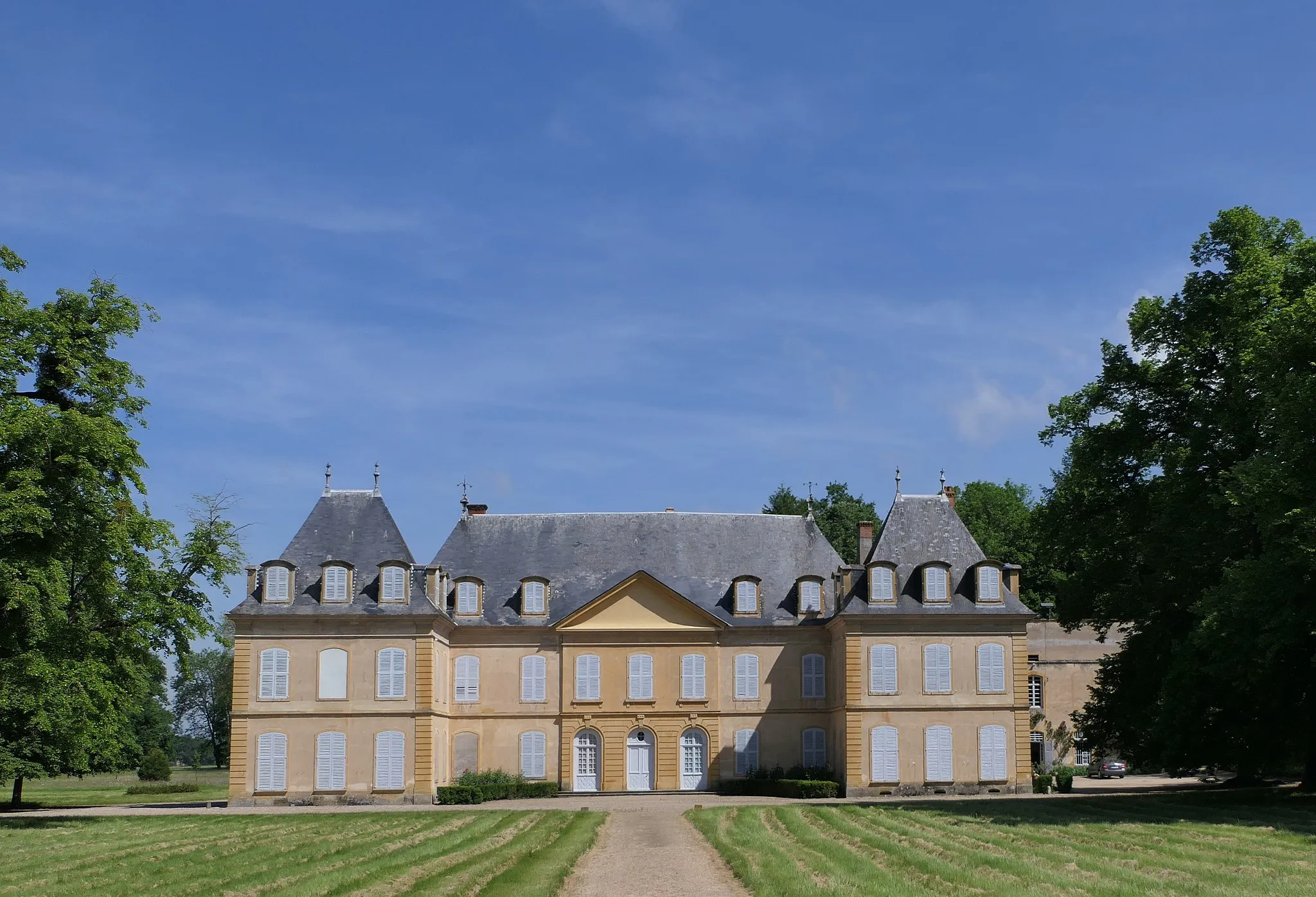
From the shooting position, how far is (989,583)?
120 feet

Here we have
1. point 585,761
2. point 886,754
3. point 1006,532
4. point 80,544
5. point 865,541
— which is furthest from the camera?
point 1006,532

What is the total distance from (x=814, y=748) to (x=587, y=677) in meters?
7.09

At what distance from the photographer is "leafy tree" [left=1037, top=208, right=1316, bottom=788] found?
80.9ft

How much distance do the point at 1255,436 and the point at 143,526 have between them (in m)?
24.5

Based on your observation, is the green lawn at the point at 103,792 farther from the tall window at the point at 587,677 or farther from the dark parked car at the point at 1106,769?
the dark parked car at the point at 1106,769

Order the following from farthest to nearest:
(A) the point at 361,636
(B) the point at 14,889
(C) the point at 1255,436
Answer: (A) the point at 361,636
(C) the point at 1255,436
(B) the point at 14,889

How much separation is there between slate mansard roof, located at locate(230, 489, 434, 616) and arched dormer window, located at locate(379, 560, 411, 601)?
0.22 meters

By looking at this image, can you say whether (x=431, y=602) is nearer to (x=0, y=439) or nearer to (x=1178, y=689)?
(x=0, y=439)

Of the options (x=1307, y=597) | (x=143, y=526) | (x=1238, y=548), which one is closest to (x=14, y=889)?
(x=143, y=526)

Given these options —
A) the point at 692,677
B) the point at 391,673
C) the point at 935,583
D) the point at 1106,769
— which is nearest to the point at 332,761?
the point at 391,673

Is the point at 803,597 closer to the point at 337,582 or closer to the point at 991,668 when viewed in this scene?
the point at 991,668

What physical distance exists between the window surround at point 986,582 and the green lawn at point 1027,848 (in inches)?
347

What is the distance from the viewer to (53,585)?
26.2m

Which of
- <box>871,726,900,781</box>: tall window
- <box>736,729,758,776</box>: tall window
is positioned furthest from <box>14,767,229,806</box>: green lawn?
<box>871,726,900,781</box>: tall window
